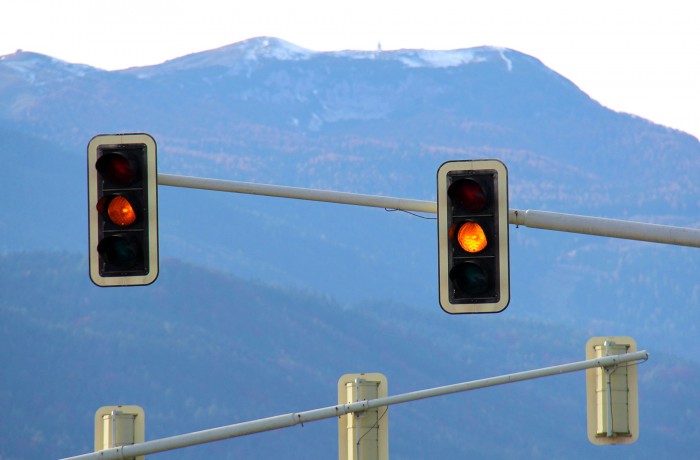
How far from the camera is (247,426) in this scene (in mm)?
14352

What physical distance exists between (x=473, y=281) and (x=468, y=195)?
0.58m

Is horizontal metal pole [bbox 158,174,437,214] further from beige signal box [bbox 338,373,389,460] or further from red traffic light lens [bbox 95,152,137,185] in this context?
beige signal box [bbox 338,373,389,460]

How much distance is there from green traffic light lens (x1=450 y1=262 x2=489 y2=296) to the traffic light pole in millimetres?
406

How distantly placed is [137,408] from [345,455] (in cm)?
358

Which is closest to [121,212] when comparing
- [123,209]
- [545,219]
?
[123,209]

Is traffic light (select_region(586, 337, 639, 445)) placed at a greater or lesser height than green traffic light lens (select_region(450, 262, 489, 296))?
lesser

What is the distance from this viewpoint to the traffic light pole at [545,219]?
10.0m

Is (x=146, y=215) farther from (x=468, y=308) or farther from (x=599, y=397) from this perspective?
(x=599, y=397)

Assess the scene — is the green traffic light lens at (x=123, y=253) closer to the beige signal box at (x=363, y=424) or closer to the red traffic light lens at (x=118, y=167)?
the red traffic light lens at (x=118, y=167)

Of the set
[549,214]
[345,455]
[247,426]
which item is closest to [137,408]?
[345,455]

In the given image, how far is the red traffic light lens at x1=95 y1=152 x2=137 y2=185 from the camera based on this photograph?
10.9m

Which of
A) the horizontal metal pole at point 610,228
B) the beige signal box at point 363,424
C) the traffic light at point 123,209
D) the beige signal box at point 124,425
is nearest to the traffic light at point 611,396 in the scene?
the beige signal box at point 363,424

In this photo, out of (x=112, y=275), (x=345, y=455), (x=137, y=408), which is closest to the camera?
(x=112, y=275)

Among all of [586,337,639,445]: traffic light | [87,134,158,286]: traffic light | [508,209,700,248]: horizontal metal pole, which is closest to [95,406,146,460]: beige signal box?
[586,337,639,445]: traffic light
